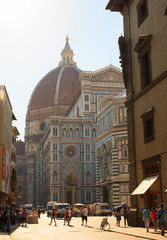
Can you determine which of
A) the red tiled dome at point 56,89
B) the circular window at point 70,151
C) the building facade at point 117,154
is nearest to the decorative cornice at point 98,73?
the circular window at point 70,151

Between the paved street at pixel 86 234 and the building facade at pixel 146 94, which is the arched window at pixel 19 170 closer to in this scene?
the paved street at pixel 86 234

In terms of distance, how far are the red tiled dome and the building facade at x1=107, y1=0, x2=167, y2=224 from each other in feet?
331

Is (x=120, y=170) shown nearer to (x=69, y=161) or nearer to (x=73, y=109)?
(x=69, y=161)

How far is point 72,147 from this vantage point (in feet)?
257

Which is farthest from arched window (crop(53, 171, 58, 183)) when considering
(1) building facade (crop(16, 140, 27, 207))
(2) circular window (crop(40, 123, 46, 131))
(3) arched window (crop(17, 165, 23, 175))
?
(2) circular window (crop(40, 123, 46, 131))

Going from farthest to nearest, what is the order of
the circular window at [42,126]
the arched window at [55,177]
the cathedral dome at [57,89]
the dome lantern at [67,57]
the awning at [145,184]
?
the dome lantern at [67,57] < the cathedral dome at [57,89] < the circular window at [42,126] < the arched window at [55,177] < the awning at [145,184]

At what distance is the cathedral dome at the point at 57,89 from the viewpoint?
417 ft

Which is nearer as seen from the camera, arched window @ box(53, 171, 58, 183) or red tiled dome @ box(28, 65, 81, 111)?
arched window @ box(53, 171, 58, 183)

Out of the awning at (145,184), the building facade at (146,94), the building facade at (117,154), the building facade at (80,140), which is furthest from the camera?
the building facade at (80,140)

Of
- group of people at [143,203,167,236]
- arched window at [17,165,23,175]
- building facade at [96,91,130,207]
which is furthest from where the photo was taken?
arched window at [17,165,23,175]

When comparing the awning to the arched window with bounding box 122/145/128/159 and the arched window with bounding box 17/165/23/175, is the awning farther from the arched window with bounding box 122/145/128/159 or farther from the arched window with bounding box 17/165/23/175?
the arched window with bounding box 17/165/23/175

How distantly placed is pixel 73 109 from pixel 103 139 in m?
40.5

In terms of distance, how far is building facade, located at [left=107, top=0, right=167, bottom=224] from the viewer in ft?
66.3

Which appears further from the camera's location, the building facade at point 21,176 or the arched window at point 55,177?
the building facade at point 21,176
